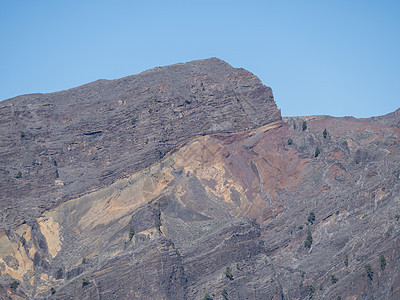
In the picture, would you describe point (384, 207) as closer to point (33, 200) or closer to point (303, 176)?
point (303, 176)

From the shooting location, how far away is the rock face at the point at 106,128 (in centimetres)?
18600

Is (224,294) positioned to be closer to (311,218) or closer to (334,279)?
(334,279)

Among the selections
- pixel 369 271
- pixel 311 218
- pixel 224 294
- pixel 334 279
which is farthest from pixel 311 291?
pixel 311 218

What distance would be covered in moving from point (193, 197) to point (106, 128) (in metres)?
19.3

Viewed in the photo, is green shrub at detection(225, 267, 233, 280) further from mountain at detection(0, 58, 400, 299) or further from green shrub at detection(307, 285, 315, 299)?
green shrub at detection(307, 285, 315, 299)

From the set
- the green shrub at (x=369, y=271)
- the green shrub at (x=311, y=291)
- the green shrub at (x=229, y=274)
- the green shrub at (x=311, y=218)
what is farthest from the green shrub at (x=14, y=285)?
the green shrub at (x=369, y=271)

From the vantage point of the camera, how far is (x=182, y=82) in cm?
19775

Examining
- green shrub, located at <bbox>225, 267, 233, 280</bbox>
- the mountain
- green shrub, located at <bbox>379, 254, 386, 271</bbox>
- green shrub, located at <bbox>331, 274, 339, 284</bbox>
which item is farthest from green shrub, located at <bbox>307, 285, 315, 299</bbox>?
green shrub, located at <bbox>379, 254, 386, 271</bbox>

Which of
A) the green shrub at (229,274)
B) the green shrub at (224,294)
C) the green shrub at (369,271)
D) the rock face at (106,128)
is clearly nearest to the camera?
the green shrub at (369,271)

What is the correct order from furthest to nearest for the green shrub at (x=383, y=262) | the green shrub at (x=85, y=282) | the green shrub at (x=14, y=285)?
the green shrub at (x=14, y=285) → the green shrub at (x=85, y=282) → the green shrub at (x=383, y=262)

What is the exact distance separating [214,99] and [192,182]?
1612 cm

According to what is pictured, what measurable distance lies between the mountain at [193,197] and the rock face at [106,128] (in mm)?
193

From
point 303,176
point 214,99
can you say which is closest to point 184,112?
point 214,99

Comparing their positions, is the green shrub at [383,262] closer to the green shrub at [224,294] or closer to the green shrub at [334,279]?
the green shrub at [334,279]
